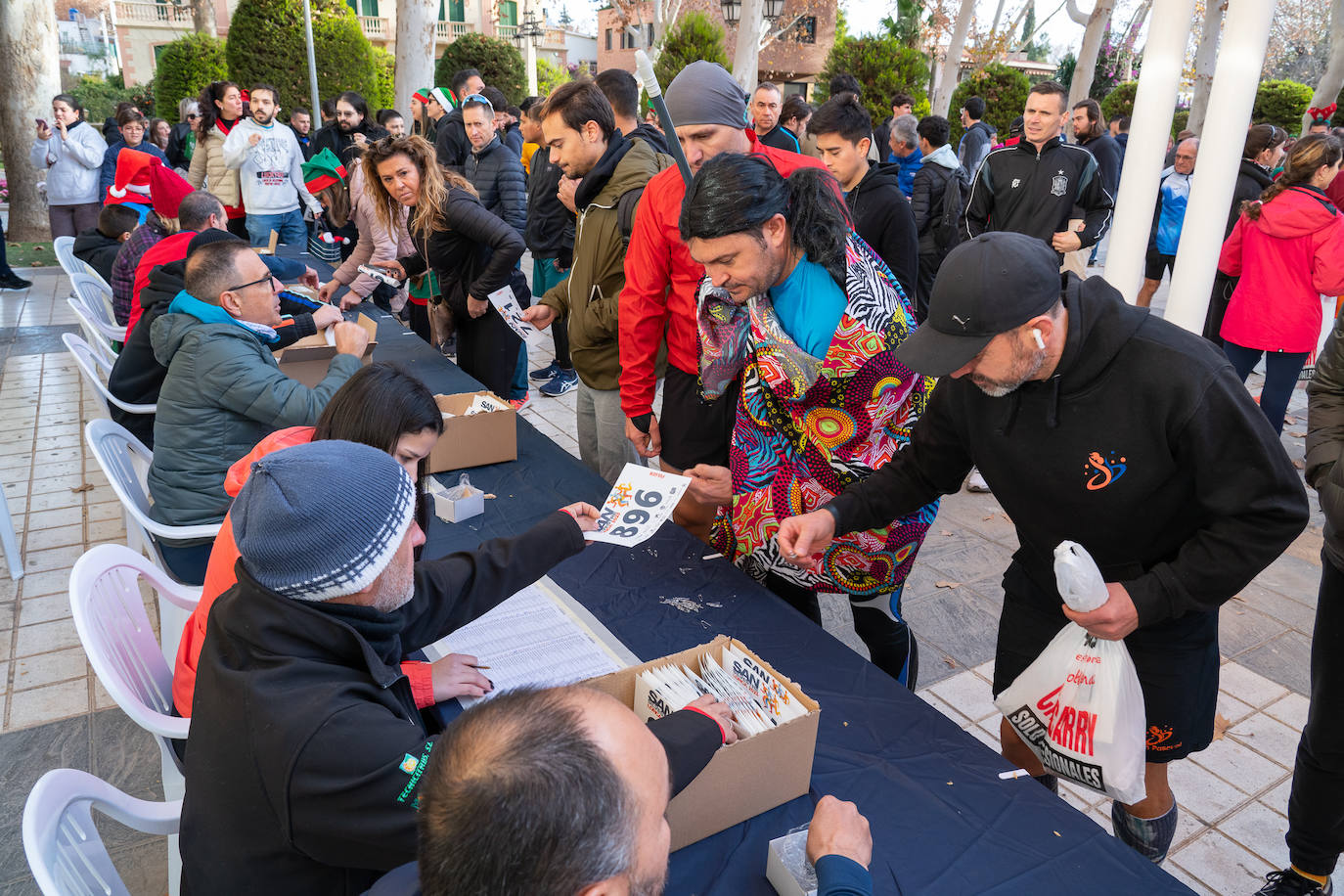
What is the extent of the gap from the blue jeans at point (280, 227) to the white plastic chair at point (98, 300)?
7.84 feet

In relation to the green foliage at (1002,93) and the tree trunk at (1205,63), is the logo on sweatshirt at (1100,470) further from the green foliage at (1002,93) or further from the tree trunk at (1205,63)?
the green foliage at (1002,93)

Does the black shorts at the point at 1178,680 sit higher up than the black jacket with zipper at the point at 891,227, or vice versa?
the black jacket with zipper at the point at 891,227

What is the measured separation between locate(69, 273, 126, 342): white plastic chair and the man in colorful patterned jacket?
385 centimetres

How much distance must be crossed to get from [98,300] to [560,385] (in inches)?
111

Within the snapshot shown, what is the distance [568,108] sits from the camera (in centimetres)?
321

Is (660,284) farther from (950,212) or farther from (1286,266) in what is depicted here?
(950,212)

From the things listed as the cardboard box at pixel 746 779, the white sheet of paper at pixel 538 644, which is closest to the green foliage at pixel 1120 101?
the white sheet of paper at pixel 538 644

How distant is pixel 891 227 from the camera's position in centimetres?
414

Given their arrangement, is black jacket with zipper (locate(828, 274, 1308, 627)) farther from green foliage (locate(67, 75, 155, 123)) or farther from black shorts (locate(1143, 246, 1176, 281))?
green foliage (locate(67, 75, 155, 123))

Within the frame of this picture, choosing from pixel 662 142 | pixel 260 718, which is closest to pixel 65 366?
pixel 662 142

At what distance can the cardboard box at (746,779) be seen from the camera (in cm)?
135

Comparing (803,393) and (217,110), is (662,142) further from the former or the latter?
(217,110)

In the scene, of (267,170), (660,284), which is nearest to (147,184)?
(267,170)

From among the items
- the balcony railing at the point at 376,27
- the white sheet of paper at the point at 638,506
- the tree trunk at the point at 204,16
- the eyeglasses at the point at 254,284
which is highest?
the balcony railing at the point at 376,27
